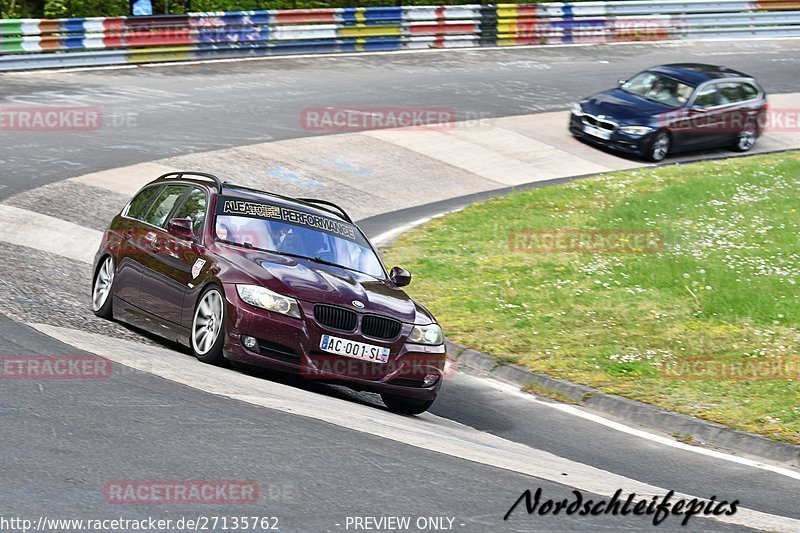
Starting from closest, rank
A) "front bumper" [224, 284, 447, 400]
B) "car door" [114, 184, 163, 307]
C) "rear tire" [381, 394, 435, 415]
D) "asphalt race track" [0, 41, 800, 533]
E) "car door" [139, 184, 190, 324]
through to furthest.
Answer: "asphalt race track" [0, 41, 800, 533] → "front bumper" [224, 284, 447, 400] → "rear tire" [381, 394, 435, 415] → "car door" [139, 184, 190, 324] → "car door" [114, 184, 163, 307]

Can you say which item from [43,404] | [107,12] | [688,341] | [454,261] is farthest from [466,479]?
[107,12]

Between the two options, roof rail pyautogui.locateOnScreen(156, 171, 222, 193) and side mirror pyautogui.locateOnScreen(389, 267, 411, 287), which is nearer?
side mirror pyautogui.locateOnScreen(389, 267, 411, 287)

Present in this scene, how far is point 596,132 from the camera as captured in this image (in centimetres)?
2472

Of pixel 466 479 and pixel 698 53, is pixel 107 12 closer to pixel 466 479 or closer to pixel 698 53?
pixel 698 53

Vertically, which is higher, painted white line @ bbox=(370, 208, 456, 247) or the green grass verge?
the green grass verge

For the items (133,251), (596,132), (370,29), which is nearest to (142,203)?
(133,251)

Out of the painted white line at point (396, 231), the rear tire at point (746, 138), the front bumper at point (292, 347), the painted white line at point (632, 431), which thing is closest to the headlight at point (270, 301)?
the front bumper at point (292, 347)

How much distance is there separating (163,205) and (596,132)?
1503 cm

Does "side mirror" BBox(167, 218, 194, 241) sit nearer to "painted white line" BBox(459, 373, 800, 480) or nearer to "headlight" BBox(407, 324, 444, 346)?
"headlight" BBox(407, 324, 444, 346)

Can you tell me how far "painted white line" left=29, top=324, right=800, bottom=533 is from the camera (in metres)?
7.50

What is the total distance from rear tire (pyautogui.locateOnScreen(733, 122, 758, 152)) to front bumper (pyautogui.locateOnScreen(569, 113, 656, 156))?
3.07 metres

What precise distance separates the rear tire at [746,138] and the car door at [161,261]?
17.8 meters

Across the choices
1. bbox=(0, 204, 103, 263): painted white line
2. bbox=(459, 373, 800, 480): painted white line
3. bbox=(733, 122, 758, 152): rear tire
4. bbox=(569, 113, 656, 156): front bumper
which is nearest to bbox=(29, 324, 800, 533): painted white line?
bbox=(459, 373, 800, 480): painted white line

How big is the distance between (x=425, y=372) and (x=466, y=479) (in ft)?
9.42
